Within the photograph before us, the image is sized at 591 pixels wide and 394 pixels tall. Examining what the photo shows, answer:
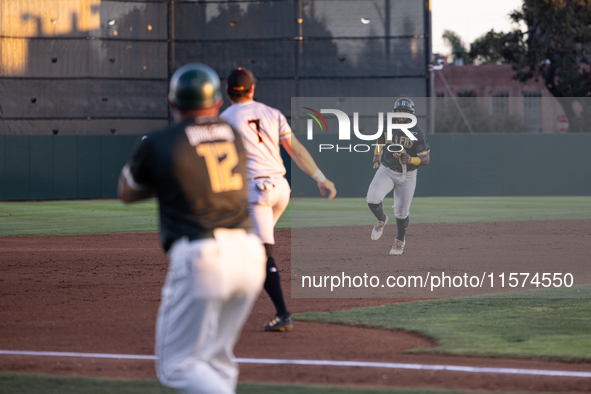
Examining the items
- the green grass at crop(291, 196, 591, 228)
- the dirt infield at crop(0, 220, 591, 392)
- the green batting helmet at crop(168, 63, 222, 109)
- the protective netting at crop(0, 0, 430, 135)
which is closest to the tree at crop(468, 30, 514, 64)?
the protective netting at crop(0, 0, 430, 135)

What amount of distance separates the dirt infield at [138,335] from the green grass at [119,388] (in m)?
0.15

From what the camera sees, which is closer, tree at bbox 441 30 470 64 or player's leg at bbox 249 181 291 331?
player's leg at bbox 249 181 291 331

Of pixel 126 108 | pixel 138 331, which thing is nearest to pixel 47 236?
pixel 138 331

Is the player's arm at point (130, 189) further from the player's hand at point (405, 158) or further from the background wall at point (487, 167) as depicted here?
the background wall at point (487, 167)

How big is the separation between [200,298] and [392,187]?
25.8ft

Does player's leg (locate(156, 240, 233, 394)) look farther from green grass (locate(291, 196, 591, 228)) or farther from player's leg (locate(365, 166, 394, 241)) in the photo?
green grass (locate(291, 196, 591, 228))

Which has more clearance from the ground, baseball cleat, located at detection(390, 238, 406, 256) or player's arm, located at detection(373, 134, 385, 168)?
player's arm, located at detection(373, 134, 385, 168)

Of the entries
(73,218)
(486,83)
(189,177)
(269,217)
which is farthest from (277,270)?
(486,83)

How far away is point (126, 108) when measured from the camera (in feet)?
103

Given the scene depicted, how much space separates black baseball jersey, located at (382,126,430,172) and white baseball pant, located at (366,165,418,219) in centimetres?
8

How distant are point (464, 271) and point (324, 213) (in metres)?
12.1

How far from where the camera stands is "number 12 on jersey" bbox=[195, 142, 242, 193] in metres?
3.40

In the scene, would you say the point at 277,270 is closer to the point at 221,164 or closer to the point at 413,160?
the point at 221,164

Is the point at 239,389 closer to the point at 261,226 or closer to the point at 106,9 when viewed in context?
A: the point at 261,226
